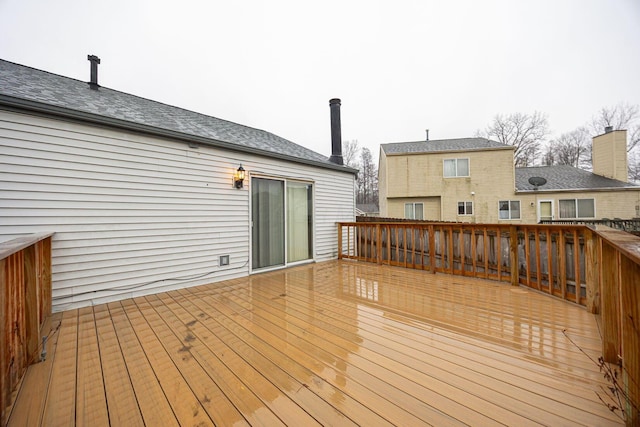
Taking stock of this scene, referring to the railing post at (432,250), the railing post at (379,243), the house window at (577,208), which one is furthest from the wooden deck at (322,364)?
the house window at (577,208)

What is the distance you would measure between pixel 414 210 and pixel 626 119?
20567mm

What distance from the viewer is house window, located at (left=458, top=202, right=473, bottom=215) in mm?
12508

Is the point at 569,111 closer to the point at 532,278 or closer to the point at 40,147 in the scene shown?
the point at 532,278

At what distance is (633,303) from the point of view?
3.47 feet

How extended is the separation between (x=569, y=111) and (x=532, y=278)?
26.5 m

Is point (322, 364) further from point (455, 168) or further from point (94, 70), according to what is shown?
point (455, 168)

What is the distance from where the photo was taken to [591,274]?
2.53m

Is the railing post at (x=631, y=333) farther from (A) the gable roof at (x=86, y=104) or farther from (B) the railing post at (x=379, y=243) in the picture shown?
(A) the gable roof at (x=86, y=104)

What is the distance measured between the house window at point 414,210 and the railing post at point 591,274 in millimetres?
10703

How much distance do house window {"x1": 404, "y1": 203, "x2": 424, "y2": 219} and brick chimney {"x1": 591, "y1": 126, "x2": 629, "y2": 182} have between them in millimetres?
9430

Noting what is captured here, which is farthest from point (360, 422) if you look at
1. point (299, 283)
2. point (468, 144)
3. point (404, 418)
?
point (468, 144)

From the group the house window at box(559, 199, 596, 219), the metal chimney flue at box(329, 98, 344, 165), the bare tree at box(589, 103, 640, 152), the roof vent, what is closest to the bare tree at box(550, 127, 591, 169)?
the bare tree at box(589, 103, 640, 152)

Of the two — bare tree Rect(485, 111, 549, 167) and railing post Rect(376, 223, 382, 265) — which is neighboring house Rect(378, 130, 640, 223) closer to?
bare tree Rect(485, 111, 549, 167)

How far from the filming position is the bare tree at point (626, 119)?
18.2 meters
